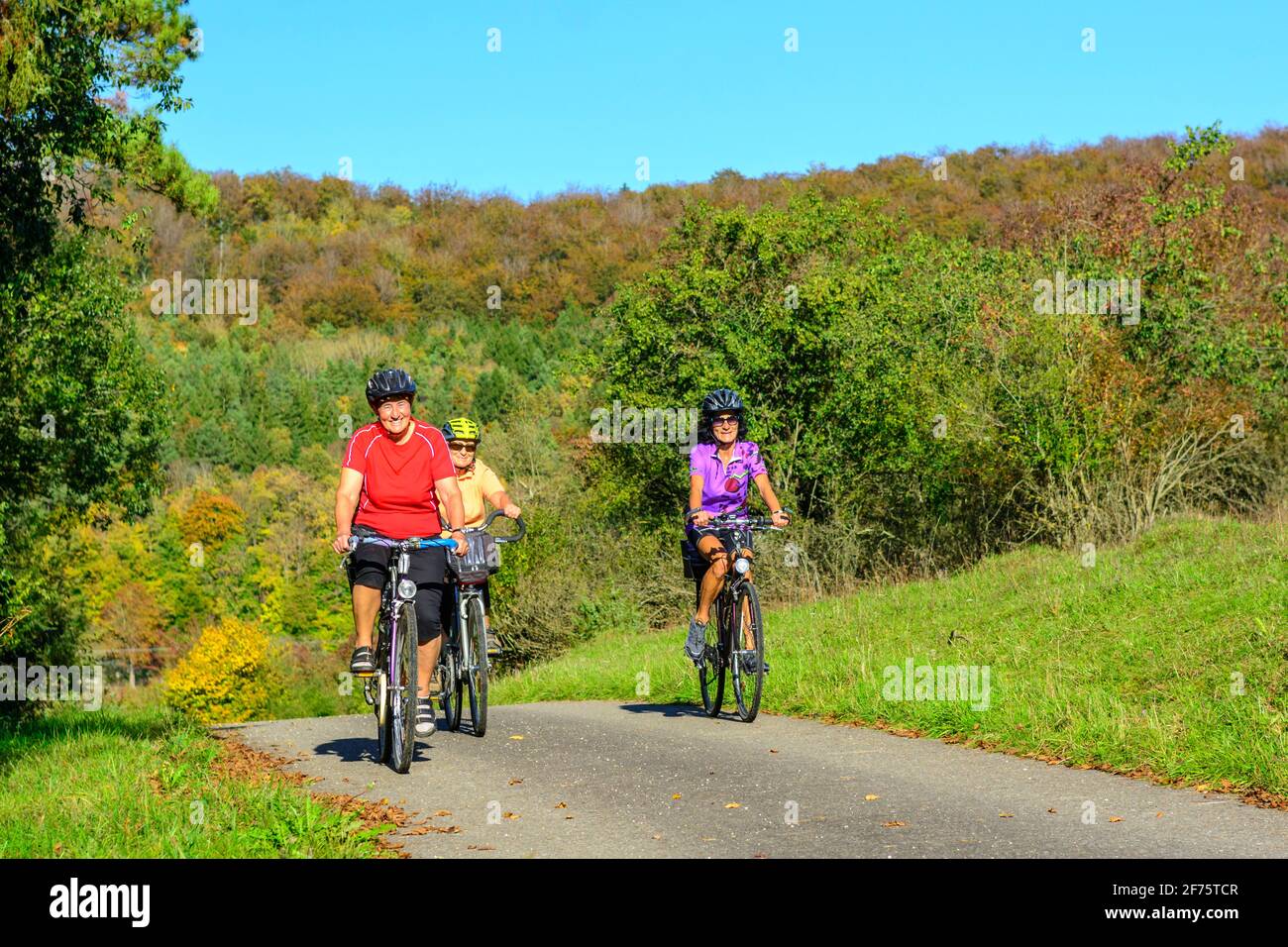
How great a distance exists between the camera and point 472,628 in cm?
947

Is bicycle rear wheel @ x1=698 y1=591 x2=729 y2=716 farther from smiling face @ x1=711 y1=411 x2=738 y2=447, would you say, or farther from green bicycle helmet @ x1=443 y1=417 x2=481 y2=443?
green bicycle helmet @ x1=443 y1=417 x2=481 y2=443

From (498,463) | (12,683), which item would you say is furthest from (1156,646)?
(498,463)

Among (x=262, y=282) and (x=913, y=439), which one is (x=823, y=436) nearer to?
(x=913, y=439)

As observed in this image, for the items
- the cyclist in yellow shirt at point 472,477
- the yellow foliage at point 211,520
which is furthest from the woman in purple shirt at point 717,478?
the yellow foliage at point 211,520

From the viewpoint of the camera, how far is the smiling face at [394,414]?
7898 millimetres

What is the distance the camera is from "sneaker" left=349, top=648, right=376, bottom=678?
7.78m

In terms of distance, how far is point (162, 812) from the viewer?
6539 millimetres

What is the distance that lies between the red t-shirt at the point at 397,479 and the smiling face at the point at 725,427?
2.73 m

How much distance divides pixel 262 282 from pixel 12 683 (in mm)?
139568

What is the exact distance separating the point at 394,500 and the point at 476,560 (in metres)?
1.70

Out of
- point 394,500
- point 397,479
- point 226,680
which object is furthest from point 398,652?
point 226,680

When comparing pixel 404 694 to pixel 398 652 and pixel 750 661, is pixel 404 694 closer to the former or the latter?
pixel 398 652

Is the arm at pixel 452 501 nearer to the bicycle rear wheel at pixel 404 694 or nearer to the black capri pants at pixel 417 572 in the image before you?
the black capri pants at pixel 417 572

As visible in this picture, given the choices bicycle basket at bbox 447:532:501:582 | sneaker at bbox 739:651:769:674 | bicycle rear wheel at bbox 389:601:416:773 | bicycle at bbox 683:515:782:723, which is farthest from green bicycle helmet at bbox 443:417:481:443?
sneaker at bbox 739:651:769:674
